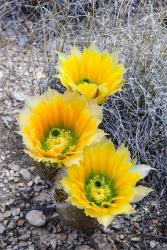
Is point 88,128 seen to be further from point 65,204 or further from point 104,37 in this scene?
point 104,37

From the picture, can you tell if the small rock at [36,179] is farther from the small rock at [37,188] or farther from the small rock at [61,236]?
the small rock at [61,236]

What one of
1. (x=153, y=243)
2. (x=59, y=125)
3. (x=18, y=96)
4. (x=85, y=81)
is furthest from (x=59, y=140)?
(x=18, y=96)

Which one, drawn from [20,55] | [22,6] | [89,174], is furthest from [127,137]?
[22,6]

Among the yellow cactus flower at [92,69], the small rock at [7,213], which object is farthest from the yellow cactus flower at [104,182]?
the small rock at [7,213]

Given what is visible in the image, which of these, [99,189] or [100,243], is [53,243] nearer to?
[100,243]

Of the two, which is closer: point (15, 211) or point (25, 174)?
point (15, 211)

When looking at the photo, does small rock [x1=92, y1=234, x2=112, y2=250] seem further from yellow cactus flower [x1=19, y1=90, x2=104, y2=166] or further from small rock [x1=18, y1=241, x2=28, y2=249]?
yellow cactus flower [x1=19, y1=90, x2=104, y2=166]
